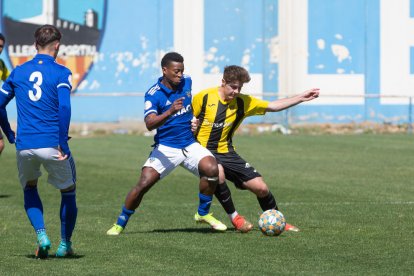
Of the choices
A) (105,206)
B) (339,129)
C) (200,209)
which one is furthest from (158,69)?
(200,209)

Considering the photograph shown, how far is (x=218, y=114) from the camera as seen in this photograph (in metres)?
12.1

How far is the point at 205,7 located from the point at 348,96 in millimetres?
5396

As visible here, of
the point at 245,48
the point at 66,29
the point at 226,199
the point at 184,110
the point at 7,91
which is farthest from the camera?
the point at 245,48

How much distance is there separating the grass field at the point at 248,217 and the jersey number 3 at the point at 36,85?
1.45m

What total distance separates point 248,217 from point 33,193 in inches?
159

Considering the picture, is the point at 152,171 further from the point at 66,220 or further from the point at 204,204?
the point at 66,220

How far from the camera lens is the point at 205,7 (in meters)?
34.7

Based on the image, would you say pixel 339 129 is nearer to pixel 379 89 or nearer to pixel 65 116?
pixel 379 89

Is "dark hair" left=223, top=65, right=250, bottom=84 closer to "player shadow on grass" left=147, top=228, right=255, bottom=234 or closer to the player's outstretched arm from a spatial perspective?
the player's outstretched arm

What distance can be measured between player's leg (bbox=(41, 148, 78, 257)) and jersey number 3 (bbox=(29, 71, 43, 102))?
46cm

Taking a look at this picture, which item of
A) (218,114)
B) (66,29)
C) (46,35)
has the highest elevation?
(66,29)

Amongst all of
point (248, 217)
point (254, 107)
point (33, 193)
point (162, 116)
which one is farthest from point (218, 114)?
point (33, 193)

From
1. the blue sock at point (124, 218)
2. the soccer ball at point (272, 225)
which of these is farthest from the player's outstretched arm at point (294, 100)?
the blue sock at point (124, 218)

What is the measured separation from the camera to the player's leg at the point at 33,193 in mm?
9516
